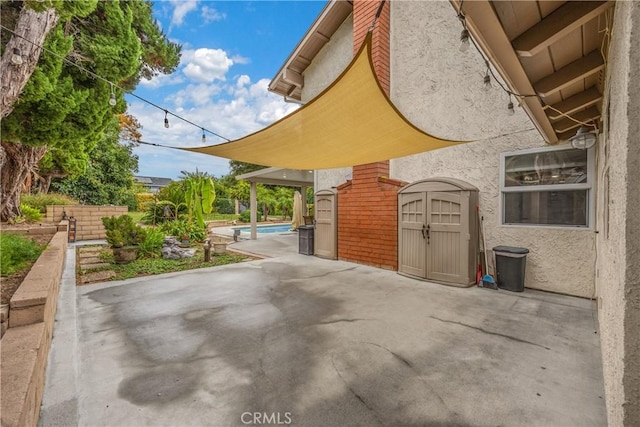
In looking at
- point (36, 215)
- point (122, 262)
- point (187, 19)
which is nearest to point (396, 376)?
point (122, 262)

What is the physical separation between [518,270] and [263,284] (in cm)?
495

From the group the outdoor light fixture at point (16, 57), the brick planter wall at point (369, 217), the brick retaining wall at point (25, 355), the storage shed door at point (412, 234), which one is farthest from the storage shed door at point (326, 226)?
the outdoor light fixture at point (16, 57)

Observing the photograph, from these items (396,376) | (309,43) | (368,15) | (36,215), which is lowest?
(396,376)

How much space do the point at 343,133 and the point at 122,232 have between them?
272 inches

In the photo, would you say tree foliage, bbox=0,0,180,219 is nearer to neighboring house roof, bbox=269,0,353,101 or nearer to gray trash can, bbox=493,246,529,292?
neighboring house roof, bbox=269,0,353,101

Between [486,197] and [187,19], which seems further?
[187,19]

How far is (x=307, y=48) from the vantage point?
378 inches

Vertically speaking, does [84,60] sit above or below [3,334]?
above

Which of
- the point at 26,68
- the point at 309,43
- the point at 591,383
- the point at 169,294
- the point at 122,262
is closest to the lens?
the point at 591,383

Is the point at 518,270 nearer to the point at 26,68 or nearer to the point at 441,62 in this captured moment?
the point at 441,62

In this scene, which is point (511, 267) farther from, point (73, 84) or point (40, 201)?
point (40, 201)

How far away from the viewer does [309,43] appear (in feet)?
30.9

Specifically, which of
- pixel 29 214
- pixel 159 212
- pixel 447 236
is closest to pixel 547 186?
pixel 447 236

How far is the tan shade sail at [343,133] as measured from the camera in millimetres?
3497
